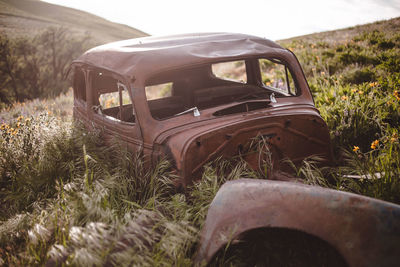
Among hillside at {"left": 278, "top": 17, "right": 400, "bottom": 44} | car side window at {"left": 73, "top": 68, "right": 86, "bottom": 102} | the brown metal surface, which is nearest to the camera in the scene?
the brown metal surface

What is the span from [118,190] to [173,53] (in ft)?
4.68

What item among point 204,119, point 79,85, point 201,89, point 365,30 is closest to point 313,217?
point 204,119

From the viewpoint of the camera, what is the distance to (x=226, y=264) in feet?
6.02

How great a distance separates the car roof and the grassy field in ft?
2.68

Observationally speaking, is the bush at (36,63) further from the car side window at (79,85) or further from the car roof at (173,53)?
the car roof at (173,53)

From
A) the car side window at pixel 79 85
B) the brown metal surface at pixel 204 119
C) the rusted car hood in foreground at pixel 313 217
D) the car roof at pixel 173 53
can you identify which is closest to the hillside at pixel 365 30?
the car roof at pixel 173 53

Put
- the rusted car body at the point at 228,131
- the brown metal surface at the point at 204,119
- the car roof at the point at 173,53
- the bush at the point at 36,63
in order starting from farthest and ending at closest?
1. the bush at the point at 36,63
2. the car roof at the point at 173,53
3. the brown metal surface at the point at 204,119
4. the rusted car body at the point at 228,131

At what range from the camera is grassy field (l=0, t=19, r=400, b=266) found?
1.67 meters

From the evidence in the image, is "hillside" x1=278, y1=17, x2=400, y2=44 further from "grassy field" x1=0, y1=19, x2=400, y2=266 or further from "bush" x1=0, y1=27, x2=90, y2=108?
"bush" x1=0, y1=27, x2=90, y2=108

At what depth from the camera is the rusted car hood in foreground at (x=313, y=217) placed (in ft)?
4.36

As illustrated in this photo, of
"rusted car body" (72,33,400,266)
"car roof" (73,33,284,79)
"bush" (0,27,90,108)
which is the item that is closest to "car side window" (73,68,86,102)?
"rusted car body" (72,33,400,266)

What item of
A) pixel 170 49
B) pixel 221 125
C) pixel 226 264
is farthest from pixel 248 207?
pixel 170 49

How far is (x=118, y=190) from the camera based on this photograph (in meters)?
2.41

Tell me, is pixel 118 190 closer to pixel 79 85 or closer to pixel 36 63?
pixel 79 85
